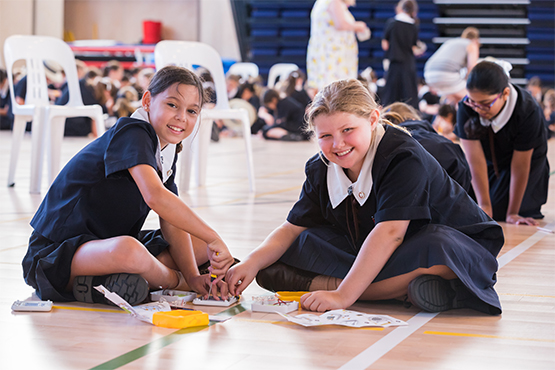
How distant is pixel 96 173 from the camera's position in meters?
1.72

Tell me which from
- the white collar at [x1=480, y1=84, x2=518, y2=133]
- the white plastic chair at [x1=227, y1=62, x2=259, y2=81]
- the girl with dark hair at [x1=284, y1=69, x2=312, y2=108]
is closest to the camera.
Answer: the white collar at [x1=480, y1=84, x2=518, y2=133]

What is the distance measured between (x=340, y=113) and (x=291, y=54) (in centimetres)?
1079

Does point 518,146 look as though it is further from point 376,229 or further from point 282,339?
point 282,339

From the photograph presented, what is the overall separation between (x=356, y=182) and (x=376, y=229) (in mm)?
141

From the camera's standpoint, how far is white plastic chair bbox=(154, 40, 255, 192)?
3799mm

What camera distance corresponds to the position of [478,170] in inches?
120

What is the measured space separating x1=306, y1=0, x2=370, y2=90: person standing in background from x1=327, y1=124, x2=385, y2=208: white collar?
5.16 m

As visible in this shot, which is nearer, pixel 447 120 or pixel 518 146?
pixel 518 146

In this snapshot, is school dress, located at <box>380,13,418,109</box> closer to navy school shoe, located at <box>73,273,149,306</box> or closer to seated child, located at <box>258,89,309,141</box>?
seated child, located at <box>258,89,309,141</box>

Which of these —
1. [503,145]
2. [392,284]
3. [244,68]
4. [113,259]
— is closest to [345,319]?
[392,284]

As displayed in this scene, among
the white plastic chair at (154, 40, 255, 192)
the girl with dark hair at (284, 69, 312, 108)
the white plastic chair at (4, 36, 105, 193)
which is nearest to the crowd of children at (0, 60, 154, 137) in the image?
the girl with dark hair at (284, 69, 312, 108)

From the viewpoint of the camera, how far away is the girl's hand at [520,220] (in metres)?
2.97

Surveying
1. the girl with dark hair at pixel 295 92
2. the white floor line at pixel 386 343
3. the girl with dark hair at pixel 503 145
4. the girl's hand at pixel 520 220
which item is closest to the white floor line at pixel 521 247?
the girl's hand at pixel 520 220

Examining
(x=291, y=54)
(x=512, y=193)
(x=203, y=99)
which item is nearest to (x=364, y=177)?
(x=203, y=99)
